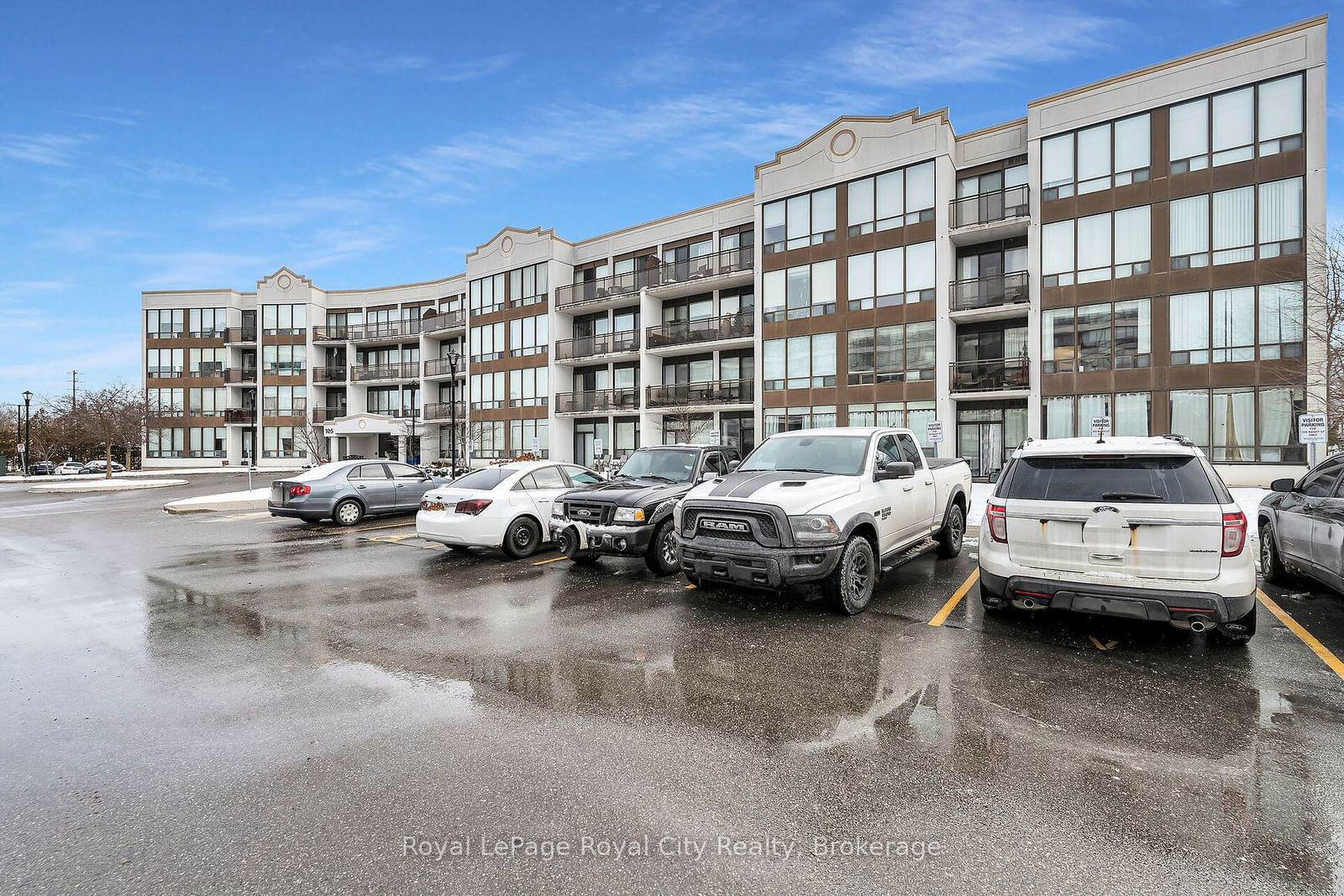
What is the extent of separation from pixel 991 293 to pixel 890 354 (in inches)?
172

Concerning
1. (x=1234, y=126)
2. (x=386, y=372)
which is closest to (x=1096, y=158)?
(x=1234, y=126)

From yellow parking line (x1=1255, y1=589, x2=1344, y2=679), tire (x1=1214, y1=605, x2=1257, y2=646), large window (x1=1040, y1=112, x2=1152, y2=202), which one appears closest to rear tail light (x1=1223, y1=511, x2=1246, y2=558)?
tire (x1=1214, y1=605, x2=1257, y2=646)

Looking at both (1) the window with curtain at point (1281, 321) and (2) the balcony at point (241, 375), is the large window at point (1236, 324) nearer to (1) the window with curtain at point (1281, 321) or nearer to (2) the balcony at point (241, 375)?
(1) the window with curtain at point (1281, 321)

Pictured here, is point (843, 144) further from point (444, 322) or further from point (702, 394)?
point (444, 322)

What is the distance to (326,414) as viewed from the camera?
55250 millimetres

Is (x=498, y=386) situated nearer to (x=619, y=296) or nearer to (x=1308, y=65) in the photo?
(x=619, y=296)

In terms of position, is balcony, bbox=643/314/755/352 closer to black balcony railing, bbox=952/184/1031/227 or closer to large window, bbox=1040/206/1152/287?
black balcony railing, bbox=952/184/1031/227

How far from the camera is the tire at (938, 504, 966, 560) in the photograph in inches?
402

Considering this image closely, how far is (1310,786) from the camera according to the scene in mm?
3506

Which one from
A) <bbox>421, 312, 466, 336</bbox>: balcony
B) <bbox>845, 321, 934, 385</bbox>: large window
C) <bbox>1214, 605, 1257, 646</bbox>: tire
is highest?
<bbox>421, 312, 466, 336</bbox>: balcony

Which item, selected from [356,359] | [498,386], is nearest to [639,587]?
[498,386]

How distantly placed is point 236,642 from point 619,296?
107 feet

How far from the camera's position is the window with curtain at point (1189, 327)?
22.5m

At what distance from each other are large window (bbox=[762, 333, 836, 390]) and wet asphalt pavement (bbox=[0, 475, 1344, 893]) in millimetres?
22449
